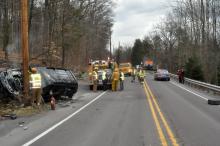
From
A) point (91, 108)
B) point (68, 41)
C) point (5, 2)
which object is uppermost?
point (5, 2)

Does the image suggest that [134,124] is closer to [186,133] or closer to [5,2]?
[186,133]

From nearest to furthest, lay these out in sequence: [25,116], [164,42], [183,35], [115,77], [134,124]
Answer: [134,124] → [25,116] → [115,77] → [183,35] → [164,42]

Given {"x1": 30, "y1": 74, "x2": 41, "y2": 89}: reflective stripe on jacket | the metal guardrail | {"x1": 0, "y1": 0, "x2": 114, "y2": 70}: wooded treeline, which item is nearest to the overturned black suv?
{"x1": 30, "y1": 74, "x2": 41, "y2": 89}: reflective stripe on jacket

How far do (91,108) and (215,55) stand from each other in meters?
43.7

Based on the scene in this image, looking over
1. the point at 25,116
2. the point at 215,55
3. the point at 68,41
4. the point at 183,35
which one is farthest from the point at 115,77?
the point at 183,35

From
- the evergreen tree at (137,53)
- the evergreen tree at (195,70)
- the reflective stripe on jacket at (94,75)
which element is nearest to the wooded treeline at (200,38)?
the evergreen tree at (195,70)

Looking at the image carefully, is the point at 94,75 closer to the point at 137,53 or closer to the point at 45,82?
the point at 45,82

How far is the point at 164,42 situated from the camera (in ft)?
335

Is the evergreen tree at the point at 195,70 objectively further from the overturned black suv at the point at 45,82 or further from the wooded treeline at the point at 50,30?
the overturned black suv at the point at 45,82

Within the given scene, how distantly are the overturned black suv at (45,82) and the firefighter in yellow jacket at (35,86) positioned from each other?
3.06 feet

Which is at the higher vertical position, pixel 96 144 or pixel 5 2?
pixel 5 2

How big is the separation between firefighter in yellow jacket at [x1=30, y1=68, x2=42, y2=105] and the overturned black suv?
36.7 inches

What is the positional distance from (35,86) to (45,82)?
4.71 ft

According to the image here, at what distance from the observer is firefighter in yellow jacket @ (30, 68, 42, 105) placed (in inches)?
824
